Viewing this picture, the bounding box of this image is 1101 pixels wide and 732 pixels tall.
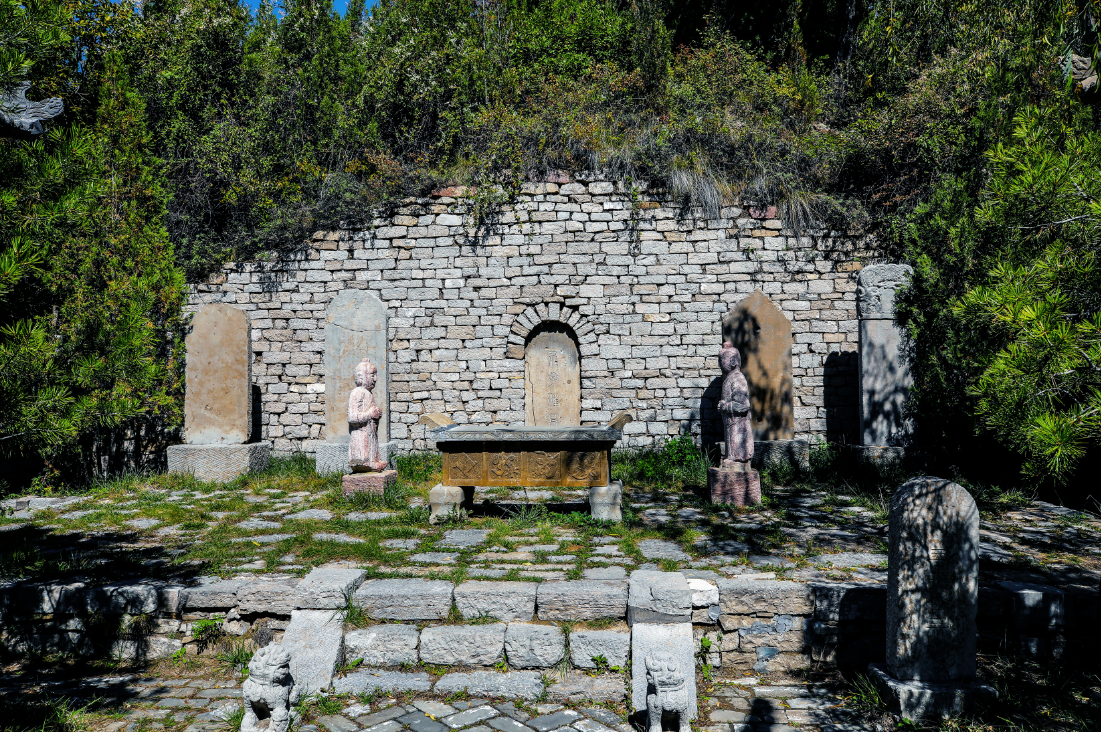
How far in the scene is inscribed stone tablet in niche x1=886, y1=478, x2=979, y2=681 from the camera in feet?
11.6

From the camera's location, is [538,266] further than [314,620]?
Yes

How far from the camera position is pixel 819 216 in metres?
10.1

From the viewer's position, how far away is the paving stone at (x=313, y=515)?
6.56m

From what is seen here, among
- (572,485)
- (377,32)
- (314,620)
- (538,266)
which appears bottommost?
(314,620)

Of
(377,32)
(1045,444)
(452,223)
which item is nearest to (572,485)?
(1045,444)

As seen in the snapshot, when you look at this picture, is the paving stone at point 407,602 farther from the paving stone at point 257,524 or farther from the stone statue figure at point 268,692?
the paving stone at point 257,524

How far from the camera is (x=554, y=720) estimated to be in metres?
3.64

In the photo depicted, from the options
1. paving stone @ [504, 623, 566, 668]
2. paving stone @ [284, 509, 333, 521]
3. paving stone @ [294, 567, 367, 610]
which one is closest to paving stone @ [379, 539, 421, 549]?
paving stone @ [294, 567, 367, 610]

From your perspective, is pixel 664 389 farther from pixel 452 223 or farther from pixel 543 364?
pixel 452 223

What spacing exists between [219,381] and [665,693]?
26.1ft

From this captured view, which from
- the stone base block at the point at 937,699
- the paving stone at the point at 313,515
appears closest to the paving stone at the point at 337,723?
the stone base block at the point at 937,699

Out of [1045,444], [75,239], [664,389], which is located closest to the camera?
[1045,444]

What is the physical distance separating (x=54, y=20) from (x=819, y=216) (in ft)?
30.8

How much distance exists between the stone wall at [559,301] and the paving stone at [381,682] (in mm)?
6199
